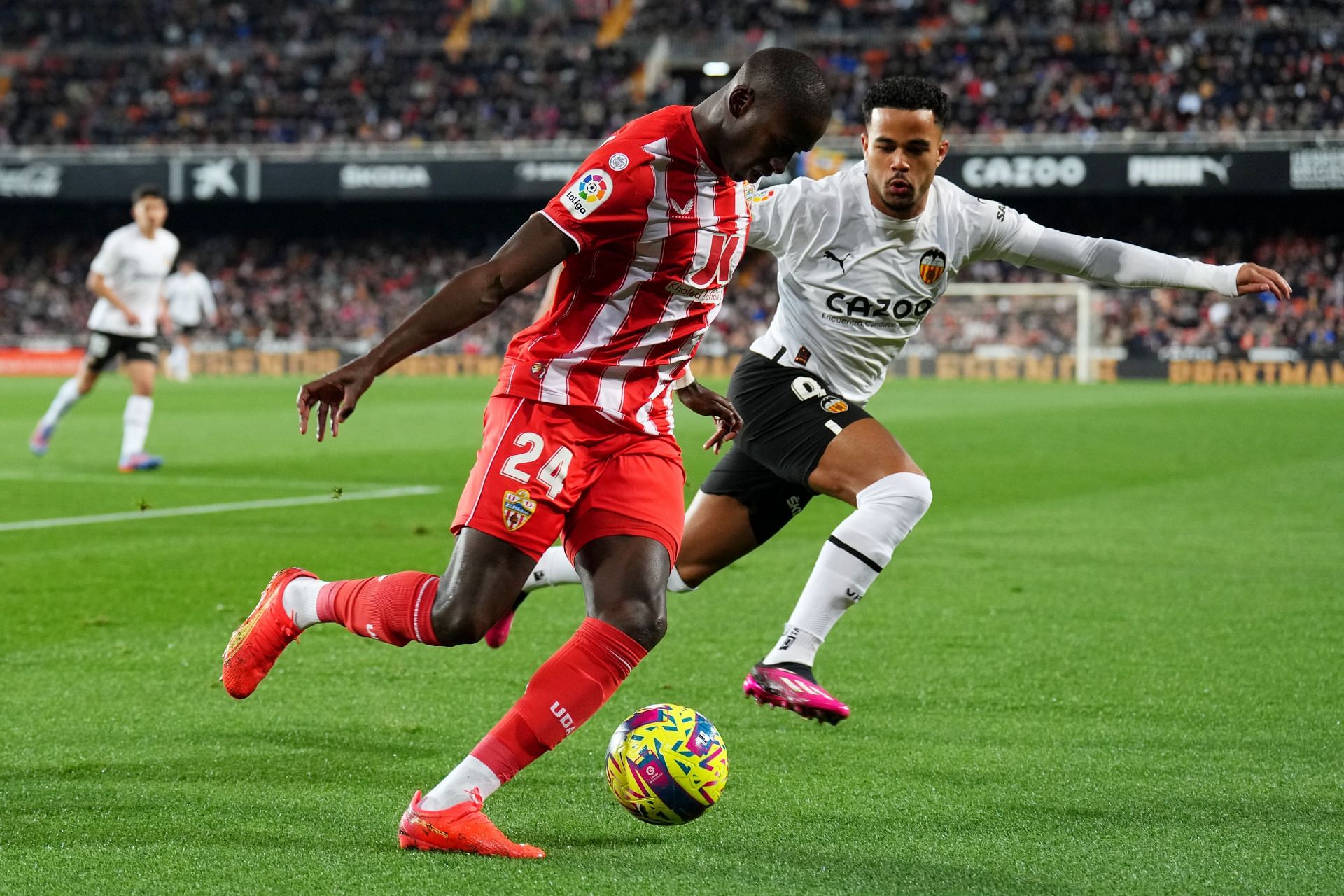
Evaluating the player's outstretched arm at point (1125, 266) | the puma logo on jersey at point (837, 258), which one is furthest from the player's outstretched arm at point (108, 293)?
the player's outstretched arm at point (1125, 266)

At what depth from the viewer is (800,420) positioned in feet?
17.2

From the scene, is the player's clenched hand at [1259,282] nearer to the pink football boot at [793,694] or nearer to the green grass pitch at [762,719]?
the green grass pitch at [762,719]

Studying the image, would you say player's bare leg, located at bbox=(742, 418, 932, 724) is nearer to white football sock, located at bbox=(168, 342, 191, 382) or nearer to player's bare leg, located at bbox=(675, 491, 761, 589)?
player's bare leg, located at bbox=(675, 491, 761, 589)

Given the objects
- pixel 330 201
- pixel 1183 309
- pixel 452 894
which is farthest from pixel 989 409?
pixel 330 201

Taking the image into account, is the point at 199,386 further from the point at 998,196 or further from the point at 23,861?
the point at 23,861

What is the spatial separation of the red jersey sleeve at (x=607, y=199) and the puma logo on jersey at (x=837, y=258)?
182 centimetres

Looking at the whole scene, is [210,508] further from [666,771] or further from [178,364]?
[178,364]

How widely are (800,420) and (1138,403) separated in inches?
798

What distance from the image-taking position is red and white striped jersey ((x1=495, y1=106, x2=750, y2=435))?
366cm

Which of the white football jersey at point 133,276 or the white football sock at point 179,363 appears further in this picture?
the white football sock at point 179,363

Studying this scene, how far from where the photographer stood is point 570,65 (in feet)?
134

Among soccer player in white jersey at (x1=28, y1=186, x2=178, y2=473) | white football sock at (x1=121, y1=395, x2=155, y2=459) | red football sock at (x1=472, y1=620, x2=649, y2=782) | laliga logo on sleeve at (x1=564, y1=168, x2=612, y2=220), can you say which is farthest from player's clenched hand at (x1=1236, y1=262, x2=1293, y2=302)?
white football sock at (x1=121, y1=395, x2=155, y2=459)

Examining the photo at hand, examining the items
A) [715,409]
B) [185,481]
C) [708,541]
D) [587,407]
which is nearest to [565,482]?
[587,407]

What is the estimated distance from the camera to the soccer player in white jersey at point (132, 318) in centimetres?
1299
